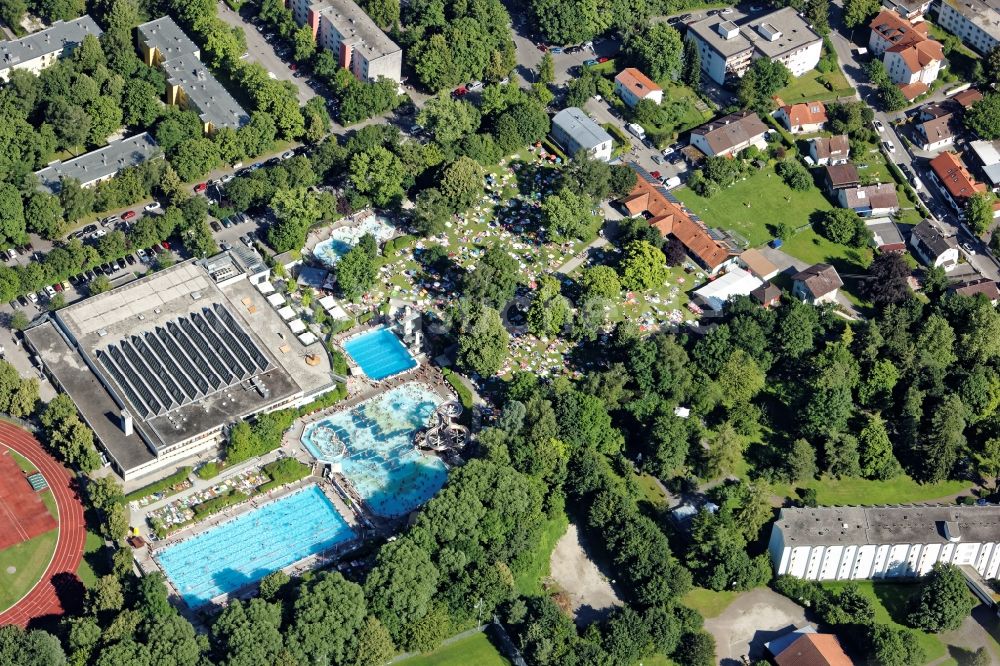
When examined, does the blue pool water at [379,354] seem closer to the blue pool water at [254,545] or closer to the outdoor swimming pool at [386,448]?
the outdoor swimming pool at [386,448]


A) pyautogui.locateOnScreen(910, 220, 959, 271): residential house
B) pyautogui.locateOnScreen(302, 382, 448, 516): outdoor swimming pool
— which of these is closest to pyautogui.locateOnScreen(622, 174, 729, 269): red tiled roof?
pyautogui.locateOnScreen(910, 220, 959, 271): residential house

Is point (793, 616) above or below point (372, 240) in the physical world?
below

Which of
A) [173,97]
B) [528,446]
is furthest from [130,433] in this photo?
[173,97]

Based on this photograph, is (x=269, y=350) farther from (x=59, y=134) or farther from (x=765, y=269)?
(x=765, y=269)

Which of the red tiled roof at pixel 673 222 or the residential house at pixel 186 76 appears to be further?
the residential house at pixel 186 76

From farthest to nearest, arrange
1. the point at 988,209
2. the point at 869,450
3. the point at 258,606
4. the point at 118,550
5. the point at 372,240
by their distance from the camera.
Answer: the point at 988,209, the point at 372,240, the point at 869,450, the point at 118,550, the point at 258,606

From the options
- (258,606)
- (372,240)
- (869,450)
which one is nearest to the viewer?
(258,606)

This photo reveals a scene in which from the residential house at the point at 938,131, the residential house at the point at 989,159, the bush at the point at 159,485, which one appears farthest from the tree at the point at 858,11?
the bush at the point at 159,485

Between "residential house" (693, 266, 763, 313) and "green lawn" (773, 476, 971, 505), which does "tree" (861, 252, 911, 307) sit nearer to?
"residential house" (693, 266, 763, 313)
